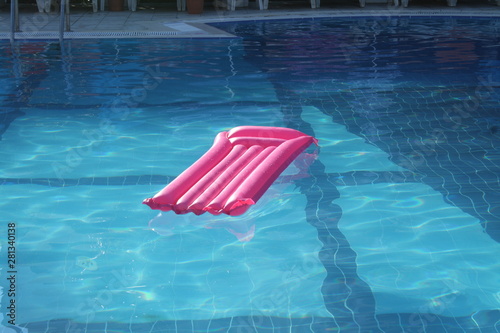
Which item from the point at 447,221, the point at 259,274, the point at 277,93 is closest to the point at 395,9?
the point at 277,93

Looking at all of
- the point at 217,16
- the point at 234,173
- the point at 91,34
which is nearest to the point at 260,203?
the point at 234,173

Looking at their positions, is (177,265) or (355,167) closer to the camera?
(177,265)

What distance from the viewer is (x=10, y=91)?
619 cm

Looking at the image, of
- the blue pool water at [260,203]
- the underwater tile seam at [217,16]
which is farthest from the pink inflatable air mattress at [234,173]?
the underwater tile seam at [217,16]

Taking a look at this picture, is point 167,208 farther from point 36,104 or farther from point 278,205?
point 36,104

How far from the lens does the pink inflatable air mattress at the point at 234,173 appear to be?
3607mm

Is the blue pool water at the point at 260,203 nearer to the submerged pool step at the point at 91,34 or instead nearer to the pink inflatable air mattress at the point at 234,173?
the pink inflatable air mattress at the point at 234,173

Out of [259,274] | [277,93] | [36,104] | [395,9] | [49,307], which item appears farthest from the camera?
[395,9]

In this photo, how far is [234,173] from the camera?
397 centimetres

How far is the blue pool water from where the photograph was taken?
112 inches

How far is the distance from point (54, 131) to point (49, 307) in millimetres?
2576

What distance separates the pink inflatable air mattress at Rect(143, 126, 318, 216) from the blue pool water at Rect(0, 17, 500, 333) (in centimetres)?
10

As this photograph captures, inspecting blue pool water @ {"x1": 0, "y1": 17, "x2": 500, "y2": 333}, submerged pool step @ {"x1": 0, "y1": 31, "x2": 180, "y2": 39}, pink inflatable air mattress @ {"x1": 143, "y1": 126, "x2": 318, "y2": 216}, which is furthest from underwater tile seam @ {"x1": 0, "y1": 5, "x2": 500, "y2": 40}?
pink inflatable air mattress @ {"x1": 143, "y1": 126, "x2": 318, "y2": 216}

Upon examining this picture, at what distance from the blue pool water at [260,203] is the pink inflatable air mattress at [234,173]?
10 cm
